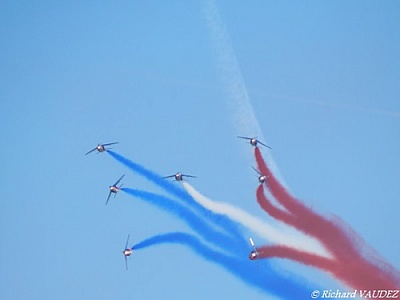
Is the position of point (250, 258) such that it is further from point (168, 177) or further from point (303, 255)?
point (168, 177)

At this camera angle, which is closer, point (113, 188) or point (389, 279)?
point (389, 279)

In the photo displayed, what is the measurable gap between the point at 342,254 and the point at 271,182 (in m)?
8.05

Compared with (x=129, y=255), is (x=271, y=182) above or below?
above

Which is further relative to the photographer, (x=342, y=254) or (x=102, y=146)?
(x=102, y=146)

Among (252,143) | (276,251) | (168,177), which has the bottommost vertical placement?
(276,251)

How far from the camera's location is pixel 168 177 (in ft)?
162

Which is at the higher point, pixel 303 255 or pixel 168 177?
pixel 168 177

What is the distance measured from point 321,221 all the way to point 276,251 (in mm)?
4367

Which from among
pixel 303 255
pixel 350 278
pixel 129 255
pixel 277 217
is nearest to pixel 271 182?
pixel 277 217

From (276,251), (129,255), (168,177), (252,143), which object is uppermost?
(252,143)

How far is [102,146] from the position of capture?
5081cm

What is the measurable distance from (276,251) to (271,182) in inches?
223

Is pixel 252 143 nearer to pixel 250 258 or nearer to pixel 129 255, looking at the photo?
pixel 250 258

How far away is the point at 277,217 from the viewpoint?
4719 centimetres
